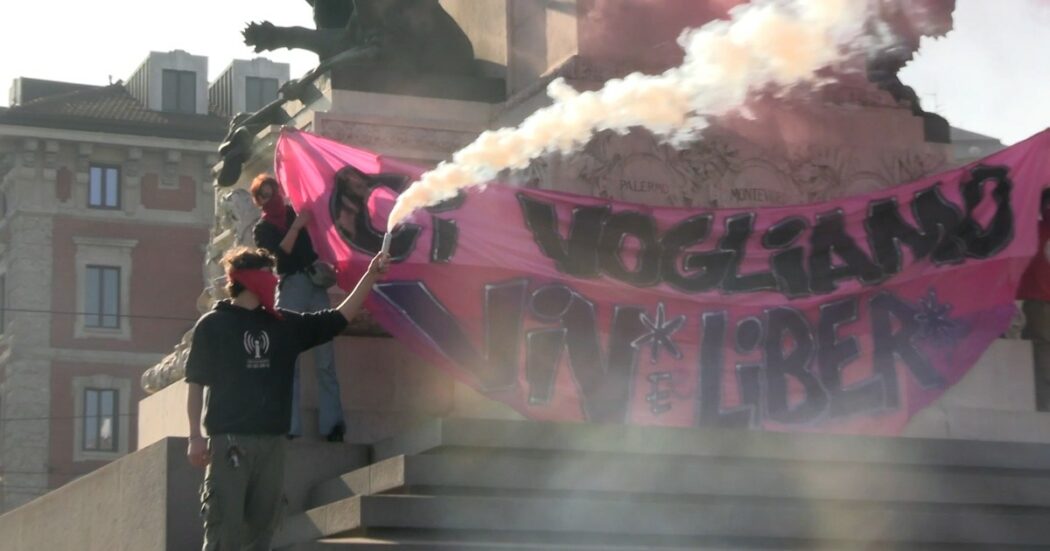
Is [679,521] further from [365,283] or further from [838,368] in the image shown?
[838,368]

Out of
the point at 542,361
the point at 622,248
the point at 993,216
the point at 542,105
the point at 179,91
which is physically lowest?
the point at 542,361

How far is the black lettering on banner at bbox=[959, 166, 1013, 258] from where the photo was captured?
1656cm

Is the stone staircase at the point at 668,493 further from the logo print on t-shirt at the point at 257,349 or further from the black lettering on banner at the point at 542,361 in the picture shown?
the logo print on t-shirt at the point at 257,349

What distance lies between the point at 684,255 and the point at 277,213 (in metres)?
2.97

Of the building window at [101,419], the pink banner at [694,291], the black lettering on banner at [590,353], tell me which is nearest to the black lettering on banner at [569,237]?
the pink banner at [694,291]

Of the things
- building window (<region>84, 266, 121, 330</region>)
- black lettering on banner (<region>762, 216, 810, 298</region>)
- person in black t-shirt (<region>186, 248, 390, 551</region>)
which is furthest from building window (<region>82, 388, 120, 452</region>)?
person in black t-shirt (<region>186, 248, 390, 551</region>)

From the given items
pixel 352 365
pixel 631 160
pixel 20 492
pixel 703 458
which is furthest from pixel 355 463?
pixel 20 492

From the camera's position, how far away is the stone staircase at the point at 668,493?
1280cm

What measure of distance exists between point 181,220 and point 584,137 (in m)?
40.9

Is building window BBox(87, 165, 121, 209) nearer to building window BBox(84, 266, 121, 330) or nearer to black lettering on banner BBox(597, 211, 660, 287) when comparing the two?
building window BBox(84, 266, 121, 330)

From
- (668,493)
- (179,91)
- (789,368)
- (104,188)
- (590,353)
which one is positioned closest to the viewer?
(668,493)

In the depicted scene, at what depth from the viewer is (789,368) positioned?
15.8 m

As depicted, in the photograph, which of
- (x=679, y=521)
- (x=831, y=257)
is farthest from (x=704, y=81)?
(x=679, y=521)

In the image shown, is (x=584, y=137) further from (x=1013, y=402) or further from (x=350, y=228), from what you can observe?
(x=1013, y=402)
